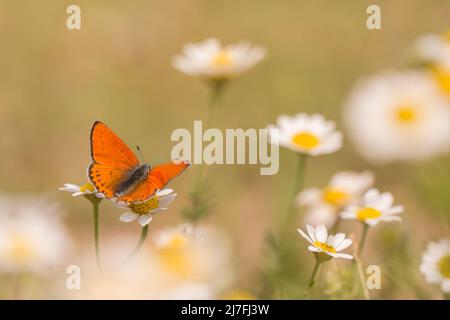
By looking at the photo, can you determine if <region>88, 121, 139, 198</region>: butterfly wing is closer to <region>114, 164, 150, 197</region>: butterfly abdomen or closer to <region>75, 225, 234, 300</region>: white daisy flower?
<region>114, 164, 150, 197</region>: butterfly abdomen

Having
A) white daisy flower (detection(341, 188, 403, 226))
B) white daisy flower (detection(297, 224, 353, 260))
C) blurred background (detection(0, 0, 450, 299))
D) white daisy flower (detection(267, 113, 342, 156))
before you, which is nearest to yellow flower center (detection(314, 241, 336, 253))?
white daisy flower (detection(297, 224, 353, 260))

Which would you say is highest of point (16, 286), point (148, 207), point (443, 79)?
point (443, 79)

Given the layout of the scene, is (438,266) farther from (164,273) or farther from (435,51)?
(435,51)

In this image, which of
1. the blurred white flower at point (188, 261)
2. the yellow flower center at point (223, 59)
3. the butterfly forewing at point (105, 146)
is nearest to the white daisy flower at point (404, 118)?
the yellow flower center at point (223, 59)

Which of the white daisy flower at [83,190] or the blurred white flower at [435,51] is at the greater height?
the blurred white flower at [435,51]

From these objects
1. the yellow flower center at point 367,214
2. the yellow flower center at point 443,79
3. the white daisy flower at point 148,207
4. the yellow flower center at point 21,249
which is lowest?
the yellow flower center at point 21,249

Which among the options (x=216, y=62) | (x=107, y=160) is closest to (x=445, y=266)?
(x=107, y=160)

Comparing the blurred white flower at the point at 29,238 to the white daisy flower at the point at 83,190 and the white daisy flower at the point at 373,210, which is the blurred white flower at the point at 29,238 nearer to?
the white daisy flower at the point at 83,190
